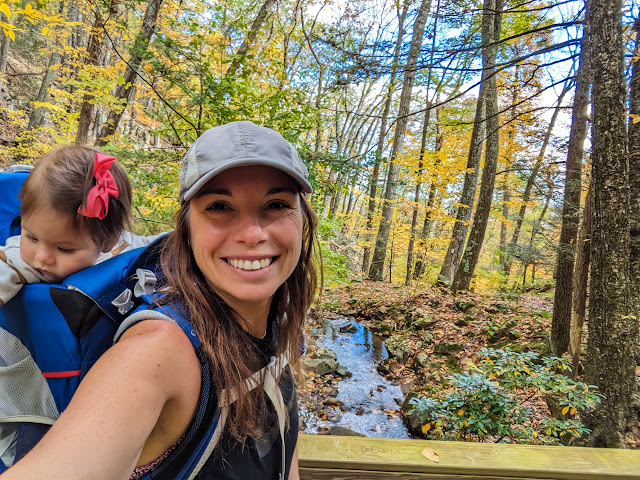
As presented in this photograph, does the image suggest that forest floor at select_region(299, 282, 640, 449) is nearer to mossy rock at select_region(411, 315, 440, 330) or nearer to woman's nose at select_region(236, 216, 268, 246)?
mossy rock at select_region(411, 315, 440, 330)

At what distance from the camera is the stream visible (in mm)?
4992

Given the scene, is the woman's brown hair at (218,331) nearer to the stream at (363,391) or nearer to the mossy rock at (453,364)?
the stream at (363,391)

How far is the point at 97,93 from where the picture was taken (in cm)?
447

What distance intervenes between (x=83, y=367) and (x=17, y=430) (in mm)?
209

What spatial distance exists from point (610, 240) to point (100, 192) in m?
4.12

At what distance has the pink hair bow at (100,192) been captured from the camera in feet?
3.95

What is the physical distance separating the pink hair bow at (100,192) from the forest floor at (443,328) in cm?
404

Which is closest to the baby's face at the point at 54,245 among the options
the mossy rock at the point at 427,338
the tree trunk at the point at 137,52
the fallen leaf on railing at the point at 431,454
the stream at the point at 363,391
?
the fallen leaf on railing at the point at 431,454

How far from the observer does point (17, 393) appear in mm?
770

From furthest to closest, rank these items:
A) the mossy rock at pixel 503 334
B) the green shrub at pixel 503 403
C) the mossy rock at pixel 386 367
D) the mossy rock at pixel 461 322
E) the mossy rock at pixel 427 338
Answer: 1. the mossy rock at pixel 461 322
2. the mossy rock at pixel 427 338
3. the mossy rock at pixel 386 367
4. the mossy rock at pixel 503 334
5. the green shrub at pixel 503 403

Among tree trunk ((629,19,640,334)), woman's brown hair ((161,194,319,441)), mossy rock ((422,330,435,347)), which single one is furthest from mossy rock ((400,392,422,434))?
woman's brown hair ((161,194,319,441))

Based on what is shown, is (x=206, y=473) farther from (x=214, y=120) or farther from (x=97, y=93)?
(x=97, y=93)

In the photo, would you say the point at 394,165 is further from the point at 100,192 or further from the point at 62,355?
the point at 62,355

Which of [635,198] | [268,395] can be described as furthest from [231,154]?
[635,198]
